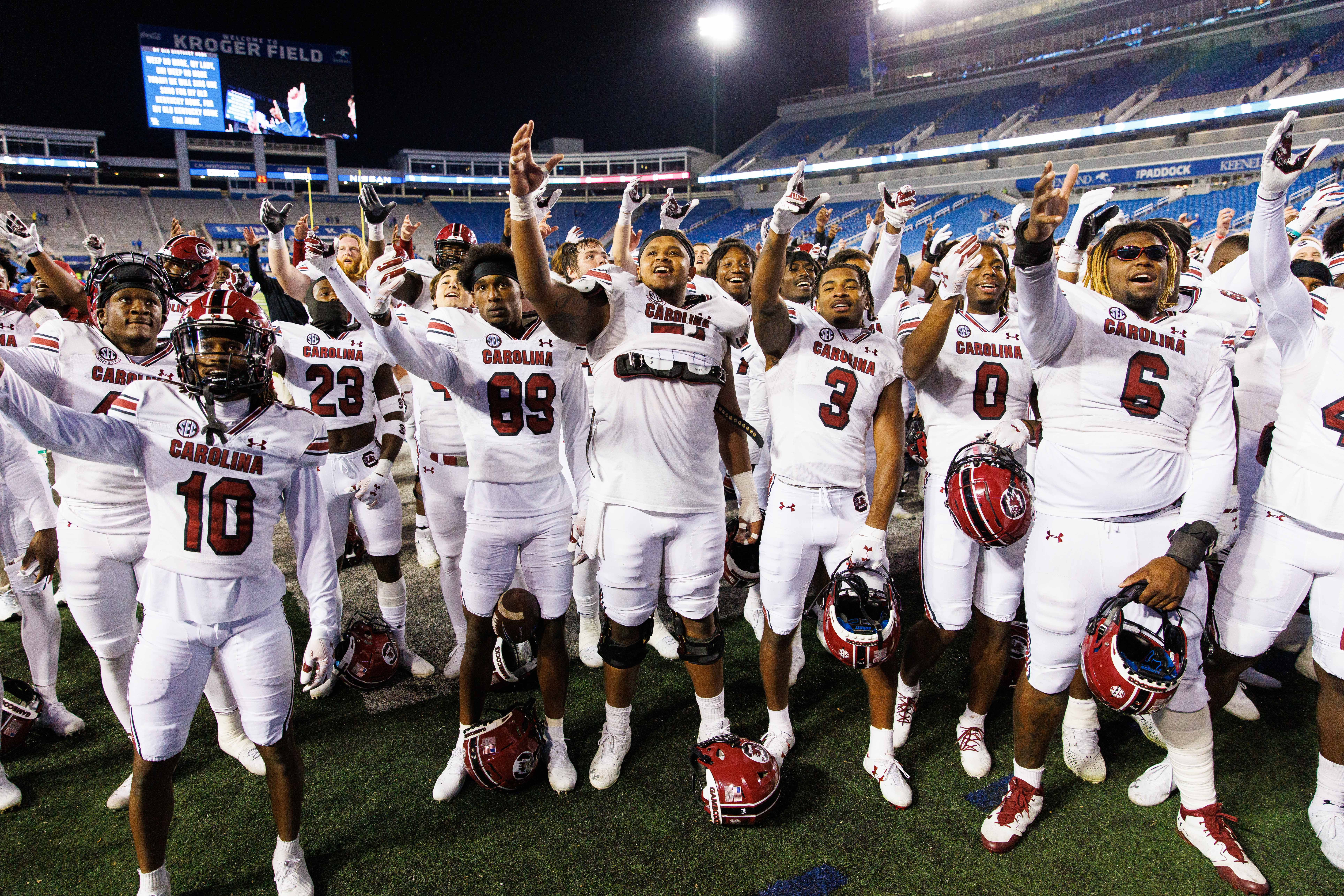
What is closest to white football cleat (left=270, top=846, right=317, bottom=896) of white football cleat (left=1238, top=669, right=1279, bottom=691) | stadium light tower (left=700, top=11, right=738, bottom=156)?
white football cleat (left=1238, top=669, right=1279, bottom=691)

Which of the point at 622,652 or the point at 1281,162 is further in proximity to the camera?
the point at 622,652

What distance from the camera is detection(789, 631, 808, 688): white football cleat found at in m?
4.49

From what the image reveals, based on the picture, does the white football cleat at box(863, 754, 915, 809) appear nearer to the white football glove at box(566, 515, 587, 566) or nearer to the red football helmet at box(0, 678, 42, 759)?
the white football glove at box(566, 515, 587, 566)

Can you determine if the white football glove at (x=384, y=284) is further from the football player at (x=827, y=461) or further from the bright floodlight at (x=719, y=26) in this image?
the bright floodlight at (x=719, y=26)

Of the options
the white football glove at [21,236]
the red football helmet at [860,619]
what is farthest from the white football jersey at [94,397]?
the red football helmet at [860,619]

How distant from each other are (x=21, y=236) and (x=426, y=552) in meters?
3.55

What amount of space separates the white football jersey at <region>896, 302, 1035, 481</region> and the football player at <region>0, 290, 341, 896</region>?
118 inches

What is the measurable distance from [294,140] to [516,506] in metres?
38.7

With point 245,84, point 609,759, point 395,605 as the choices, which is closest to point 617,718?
point 609,759

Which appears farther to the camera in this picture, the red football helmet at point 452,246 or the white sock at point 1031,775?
the red football helmet at point 452,246

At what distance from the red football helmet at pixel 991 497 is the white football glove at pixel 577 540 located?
5.74 feet

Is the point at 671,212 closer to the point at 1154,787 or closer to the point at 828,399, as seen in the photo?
the point at 828,399

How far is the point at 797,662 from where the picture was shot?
4.57 meters

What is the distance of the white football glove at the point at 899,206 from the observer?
412 centimetres
